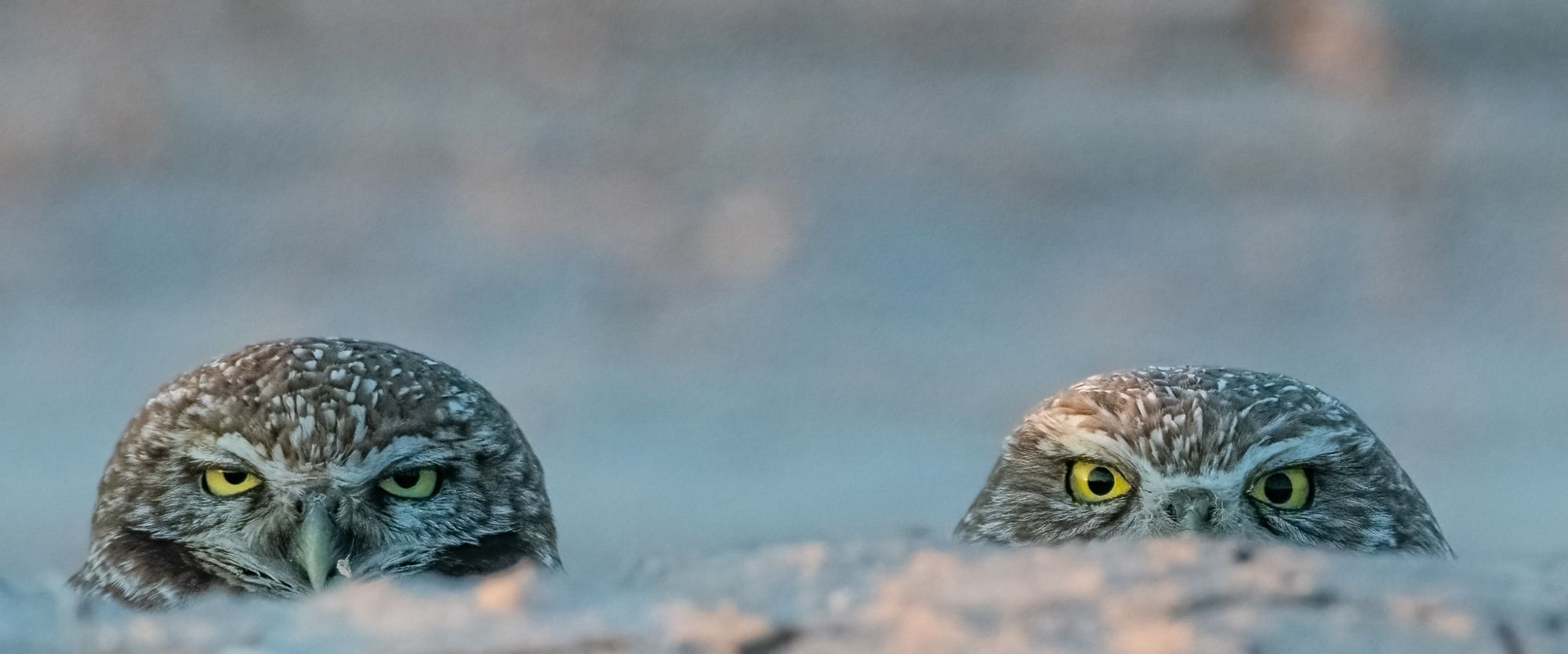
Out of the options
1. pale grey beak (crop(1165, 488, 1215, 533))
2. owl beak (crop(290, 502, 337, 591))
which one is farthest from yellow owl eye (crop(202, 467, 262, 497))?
pale grey beak (crop(1165, 488, 1215, 533))

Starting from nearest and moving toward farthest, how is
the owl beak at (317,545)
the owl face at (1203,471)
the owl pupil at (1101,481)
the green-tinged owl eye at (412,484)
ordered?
the owl beak at (317,545) < the green-tinged owl eye at (412,484) < the owl face at (1203,471) < the owl pupil at (1101,481)

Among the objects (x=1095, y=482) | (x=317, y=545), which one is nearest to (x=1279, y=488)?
(x=1095, y=482)

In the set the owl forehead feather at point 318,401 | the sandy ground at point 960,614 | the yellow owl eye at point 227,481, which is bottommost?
the sandy ground at point 960,614

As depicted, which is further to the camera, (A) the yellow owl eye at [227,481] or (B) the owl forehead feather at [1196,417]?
(B) the owl forehead feather at [1196,417]

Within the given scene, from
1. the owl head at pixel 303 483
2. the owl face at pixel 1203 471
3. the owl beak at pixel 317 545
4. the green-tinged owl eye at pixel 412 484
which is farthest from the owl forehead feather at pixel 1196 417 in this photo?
the owl beak at pixel 317 545

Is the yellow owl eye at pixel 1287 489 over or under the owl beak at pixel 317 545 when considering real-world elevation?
under

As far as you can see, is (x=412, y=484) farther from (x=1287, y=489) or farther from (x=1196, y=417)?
(x=1287, y=489)

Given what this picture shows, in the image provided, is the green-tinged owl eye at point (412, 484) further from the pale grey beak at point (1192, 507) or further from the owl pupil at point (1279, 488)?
the owl pupil at point (1279, 488)

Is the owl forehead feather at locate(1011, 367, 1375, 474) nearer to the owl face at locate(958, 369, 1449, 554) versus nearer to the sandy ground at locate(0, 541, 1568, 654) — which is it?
the owl face at locate(958, 369, 1449, 554)
